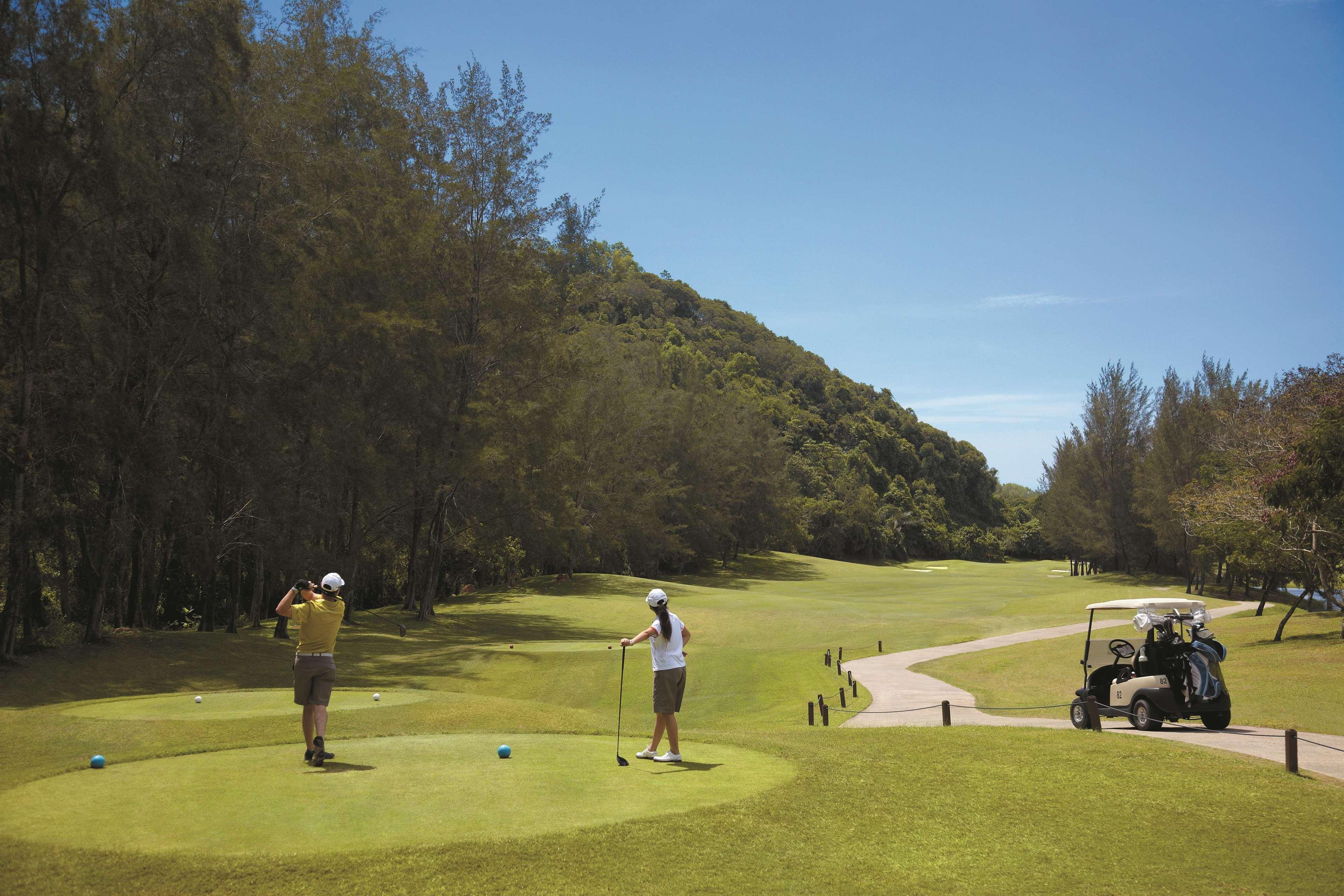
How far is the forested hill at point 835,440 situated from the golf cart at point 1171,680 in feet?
227

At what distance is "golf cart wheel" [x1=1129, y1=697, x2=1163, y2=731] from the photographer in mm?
15469

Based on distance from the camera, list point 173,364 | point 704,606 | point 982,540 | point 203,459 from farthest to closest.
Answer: point 982,540 < point 704,606 < point 203,459 < point 173,364

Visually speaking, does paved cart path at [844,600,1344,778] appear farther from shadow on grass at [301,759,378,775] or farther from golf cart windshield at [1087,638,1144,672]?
shadow on grass at [301,759,378,775]

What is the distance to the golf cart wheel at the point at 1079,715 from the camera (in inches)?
594

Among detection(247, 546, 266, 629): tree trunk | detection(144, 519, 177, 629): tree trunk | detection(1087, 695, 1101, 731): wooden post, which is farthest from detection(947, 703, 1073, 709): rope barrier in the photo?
detection(247, 546, 266, 629): tree trunk

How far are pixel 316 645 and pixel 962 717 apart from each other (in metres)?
13.6

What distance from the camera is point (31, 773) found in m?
9.52

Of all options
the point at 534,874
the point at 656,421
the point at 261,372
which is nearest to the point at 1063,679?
the point at 534,874

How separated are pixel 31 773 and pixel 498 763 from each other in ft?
16.4

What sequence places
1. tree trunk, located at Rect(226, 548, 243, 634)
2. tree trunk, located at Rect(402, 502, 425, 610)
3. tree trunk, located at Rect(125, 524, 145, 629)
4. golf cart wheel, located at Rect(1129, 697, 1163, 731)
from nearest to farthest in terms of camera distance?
1. golf cart wheel, located at Rect(1129, 697, 1163, 731)
2. tree trunk, located at Rect(125, 524, 145, 629)
3. tree trunk, located at Rect(226, 548, 243, 634)
4. tree trunk, located at Rect(402, 502, 425, 610)

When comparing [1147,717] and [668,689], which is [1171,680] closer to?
[1147,717]

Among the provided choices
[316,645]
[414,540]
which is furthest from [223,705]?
[414,540]

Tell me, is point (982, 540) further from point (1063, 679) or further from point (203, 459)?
point (203, 459)

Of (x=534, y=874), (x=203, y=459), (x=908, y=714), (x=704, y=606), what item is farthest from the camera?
(x=704, y=606)
